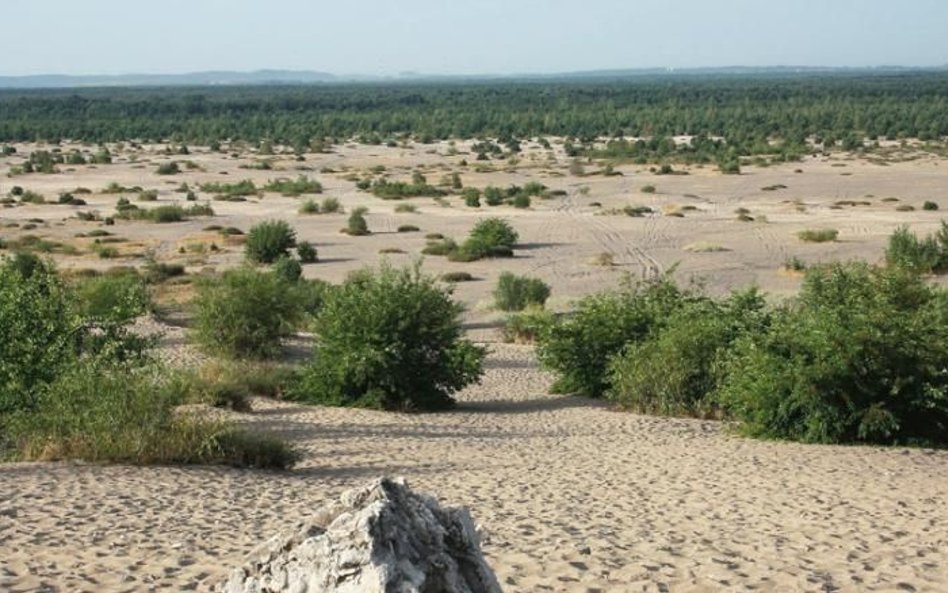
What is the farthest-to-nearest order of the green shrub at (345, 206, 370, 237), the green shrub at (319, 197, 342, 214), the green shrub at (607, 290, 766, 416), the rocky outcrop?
the green shrub at (319, 197, 342, 214) → the green shrub at (345, 206, 370, 237) → the green shrub at (607, 290, 766, 416) → the rocky outcrop

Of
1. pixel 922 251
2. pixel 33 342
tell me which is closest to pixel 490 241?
pixel 922 251

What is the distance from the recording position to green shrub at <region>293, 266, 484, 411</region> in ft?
78.8

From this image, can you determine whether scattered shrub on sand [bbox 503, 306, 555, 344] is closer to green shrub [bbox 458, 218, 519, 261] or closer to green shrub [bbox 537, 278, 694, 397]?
green shrub [bbox 537, 278, 694, 397]

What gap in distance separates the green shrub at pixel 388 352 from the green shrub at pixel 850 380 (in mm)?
5970

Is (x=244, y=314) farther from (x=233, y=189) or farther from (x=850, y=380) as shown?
(x=233, y=189)

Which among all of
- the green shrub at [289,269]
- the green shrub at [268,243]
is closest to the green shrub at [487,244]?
the green shrub at [268,243]

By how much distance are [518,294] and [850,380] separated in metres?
18.1

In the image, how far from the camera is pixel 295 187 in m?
74.2

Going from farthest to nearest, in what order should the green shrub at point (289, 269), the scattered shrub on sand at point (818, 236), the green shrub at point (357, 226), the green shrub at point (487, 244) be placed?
the green shrub at point (357, 226), the scattered shrub on sand at point (818, 236), the green shrub at point (487, 244), the green shrub at point (289, 269)

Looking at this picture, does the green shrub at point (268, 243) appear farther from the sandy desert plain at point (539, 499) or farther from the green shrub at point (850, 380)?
the green shrub at point (850, 380)

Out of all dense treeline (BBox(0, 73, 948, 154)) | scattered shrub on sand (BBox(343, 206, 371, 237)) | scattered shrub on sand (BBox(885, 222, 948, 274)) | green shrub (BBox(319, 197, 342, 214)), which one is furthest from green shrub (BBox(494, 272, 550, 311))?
dense treeline (BBox(0, 73, 948, 154))

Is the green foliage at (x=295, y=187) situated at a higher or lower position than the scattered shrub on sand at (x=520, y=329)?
lower

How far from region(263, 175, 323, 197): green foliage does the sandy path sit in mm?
53045

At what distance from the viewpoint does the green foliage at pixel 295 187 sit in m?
73.4
